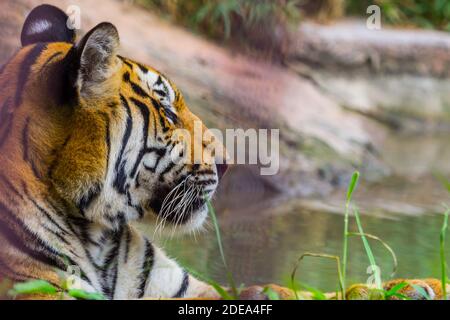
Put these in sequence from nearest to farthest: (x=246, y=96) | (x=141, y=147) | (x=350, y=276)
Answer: (x=141, y=147)
(x=350, y=276)
(x=246, y=96)

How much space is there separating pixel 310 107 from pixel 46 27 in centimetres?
398

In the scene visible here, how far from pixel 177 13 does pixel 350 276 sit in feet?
11.6

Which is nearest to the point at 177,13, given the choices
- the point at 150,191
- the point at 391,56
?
the point at 391,56

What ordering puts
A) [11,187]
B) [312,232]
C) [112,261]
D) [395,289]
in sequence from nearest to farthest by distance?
[395,289] < [11,187] < [112,261] < [312,232]

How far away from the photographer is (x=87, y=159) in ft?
6.73

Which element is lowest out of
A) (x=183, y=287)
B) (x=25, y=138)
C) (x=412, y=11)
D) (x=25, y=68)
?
(x=412, y=11)

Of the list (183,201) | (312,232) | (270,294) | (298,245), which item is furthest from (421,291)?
(312,232)

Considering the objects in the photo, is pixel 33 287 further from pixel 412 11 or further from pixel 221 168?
pixel 412 11

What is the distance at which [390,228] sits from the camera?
13.9 ft

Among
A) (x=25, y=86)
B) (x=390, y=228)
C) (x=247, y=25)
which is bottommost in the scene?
(x=390, y=228)

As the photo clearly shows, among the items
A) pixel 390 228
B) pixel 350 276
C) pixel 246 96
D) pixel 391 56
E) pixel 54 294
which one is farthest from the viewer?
pixel 391 56

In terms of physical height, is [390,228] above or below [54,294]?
below
